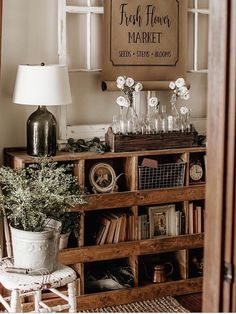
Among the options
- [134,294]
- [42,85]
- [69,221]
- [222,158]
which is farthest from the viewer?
[134,294]

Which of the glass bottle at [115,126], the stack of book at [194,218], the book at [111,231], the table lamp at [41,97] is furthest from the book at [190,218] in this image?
the table lamp at [41,97]

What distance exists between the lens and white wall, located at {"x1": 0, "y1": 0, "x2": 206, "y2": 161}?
3959 millimetres

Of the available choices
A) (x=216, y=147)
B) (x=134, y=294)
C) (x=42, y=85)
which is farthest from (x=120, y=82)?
(x=216, y=147)

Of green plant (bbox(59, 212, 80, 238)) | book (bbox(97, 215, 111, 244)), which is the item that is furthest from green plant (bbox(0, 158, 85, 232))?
book (bbox(97, 215, 111, 244))

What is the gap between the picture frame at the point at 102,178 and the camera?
4.00 meters

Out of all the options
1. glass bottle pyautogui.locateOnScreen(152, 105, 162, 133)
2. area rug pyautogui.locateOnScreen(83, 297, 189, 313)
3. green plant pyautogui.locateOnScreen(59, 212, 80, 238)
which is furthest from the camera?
glass bottle pyautogui.locateOnScreen(152, 105, 162, 133)

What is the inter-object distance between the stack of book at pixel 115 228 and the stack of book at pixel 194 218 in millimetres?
443

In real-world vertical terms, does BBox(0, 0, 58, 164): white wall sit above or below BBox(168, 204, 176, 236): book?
above

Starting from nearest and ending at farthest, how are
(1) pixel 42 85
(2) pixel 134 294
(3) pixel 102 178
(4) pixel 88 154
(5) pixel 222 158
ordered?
(5) pixel 222 158, (1) pixel 42 85, (4) pixel 88 154, (3) pixel 102 178, (2) pixel 134 294

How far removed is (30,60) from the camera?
4.04m

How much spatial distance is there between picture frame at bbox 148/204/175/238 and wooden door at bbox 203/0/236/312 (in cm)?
315

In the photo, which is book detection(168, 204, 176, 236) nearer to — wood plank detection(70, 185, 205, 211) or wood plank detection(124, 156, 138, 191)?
wood plank detection(70, 185, 205, 211)

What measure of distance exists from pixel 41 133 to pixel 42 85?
1.11 feet

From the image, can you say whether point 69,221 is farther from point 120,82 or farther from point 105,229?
point 120,82
